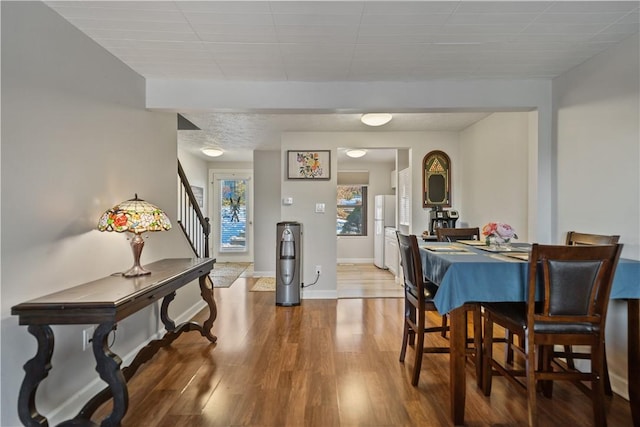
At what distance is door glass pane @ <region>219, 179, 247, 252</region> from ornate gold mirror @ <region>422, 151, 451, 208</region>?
4124mm

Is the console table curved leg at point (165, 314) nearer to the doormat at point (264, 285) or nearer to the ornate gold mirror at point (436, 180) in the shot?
the doormat at point (264, 285)

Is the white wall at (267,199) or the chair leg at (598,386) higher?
the white wall at (267,199)

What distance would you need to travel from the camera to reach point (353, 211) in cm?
757

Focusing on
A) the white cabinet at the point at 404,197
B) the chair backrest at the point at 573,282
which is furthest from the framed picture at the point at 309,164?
the chair backrest at the point at 573,282

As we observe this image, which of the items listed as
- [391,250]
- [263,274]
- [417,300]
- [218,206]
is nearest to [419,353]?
[417,300]

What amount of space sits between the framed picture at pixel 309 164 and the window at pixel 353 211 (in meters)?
3.16

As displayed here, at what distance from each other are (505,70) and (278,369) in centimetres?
281

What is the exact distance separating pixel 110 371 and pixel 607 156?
310cm

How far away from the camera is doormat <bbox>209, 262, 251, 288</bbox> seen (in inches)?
209

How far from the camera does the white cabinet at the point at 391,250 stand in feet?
18.8

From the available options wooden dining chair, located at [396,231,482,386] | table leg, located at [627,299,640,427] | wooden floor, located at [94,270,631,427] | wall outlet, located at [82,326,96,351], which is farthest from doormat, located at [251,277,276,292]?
table leg, located at [627,299,640,427]

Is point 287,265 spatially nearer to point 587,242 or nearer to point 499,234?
point 499,234

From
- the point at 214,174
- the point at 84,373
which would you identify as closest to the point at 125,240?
the point at 84,373

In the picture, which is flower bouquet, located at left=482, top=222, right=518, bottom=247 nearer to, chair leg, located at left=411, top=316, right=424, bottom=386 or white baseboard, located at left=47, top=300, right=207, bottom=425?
chair leg, located at left=411, top=316, right=424, bottom=386
